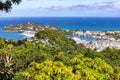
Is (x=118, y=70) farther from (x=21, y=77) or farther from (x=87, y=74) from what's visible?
(x=21, y=77)

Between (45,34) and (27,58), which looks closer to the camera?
(27,58)

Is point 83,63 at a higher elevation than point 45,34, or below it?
higher

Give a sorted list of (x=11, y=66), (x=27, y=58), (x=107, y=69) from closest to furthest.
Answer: (x=107, y=69) < (x=11, y=66) < (x=27, y=58)

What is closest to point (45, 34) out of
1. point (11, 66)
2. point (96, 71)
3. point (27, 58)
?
point (27, 58)

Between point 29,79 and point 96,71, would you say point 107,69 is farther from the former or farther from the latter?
point 29,79

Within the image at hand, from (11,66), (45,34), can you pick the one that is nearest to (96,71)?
(11,66)

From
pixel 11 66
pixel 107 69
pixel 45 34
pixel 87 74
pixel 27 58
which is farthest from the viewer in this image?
pixel 45 34

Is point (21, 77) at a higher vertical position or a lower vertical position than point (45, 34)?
higher

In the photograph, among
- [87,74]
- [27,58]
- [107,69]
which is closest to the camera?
[87,74]

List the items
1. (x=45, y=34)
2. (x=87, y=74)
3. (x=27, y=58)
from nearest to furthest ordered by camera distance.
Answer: (x=87, y=74)
(x=27, y=58)
(x=45, y=34)
